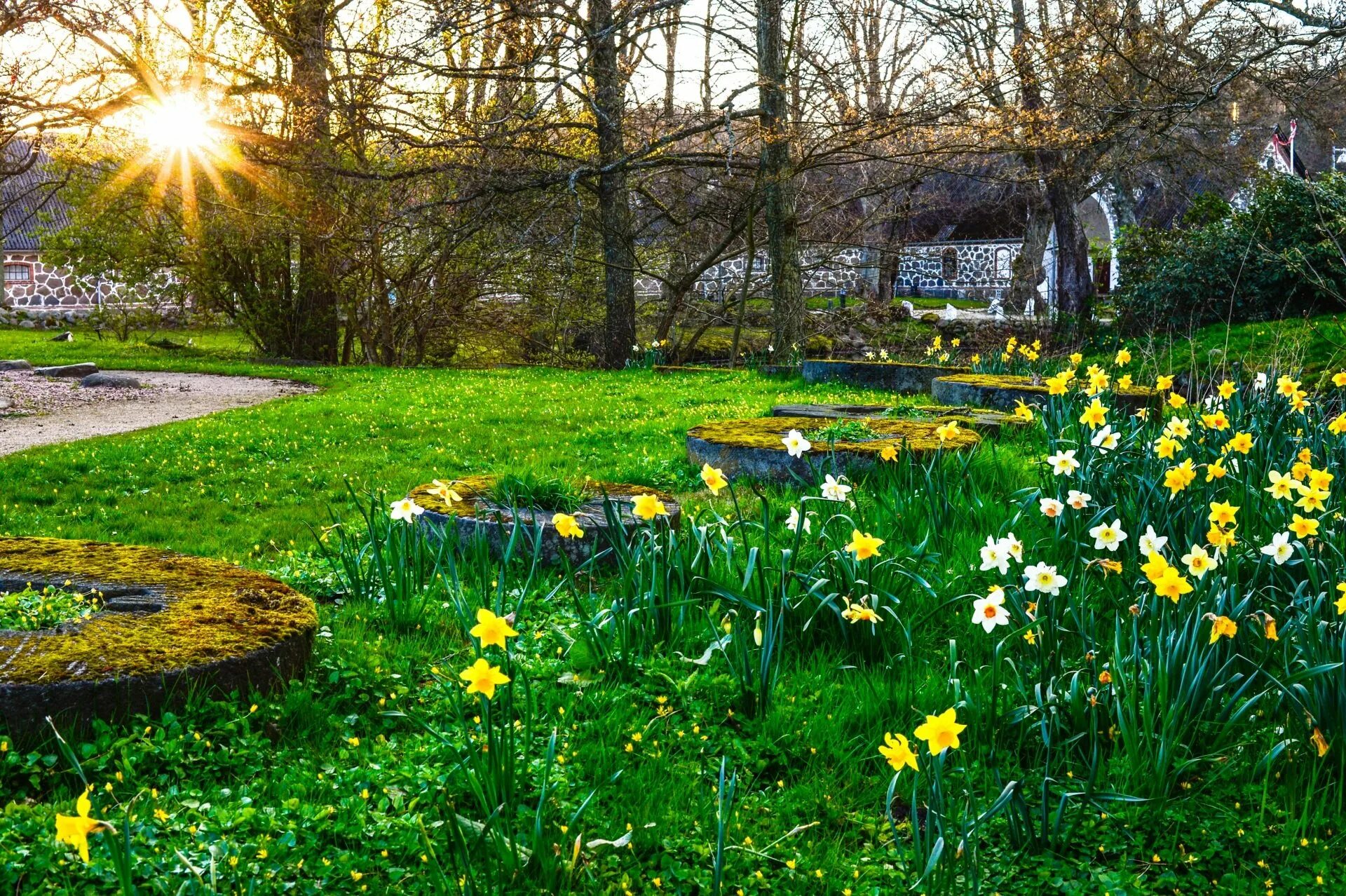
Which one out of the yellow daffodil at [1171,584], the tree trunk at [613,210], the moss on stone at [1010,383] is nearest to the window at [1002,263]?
the tree trunk at [613,210]

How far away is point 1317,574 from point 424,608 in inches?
101

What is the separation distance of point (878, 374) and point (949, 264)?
964 inches

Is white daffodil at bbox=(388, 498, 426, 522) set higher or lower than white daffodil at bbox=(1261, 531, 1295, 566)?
higher

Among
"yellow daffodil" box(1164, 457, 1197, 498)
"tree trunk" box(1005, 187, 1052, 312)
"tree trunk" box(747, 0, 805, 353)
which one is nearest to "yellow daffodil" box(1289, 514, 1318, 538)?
"yellow daffodil" box(1164, 457, 1197, 498)

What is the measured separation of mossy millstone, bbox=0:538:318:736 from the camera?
95.5 inches

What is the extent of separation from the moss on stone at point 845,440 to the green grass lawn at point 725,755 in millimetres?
971

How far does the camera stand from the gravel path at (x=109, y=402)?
8.91 meters

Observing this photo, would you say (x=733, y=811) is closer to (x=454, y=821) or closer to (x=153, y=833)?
(x=454, y=821)

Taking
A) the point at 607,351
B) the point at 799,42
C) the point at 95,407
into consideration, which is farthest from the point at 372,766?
the point at 607,351

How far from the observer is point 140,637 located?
2.70 m

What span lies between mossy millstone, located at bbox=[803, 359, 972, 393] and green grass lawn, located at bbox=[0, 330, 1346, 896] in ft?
20.6

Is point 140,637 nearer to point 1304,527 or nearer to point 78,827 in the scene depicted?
point 78,827

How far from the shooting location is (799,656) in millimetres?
3062

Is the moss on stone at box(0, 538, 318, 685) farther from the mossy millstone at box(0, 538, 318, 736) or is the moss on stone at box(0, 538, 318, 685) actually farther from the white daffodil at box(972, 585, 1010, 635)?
the white daffodil at box(972, 585, 1010, 635)
